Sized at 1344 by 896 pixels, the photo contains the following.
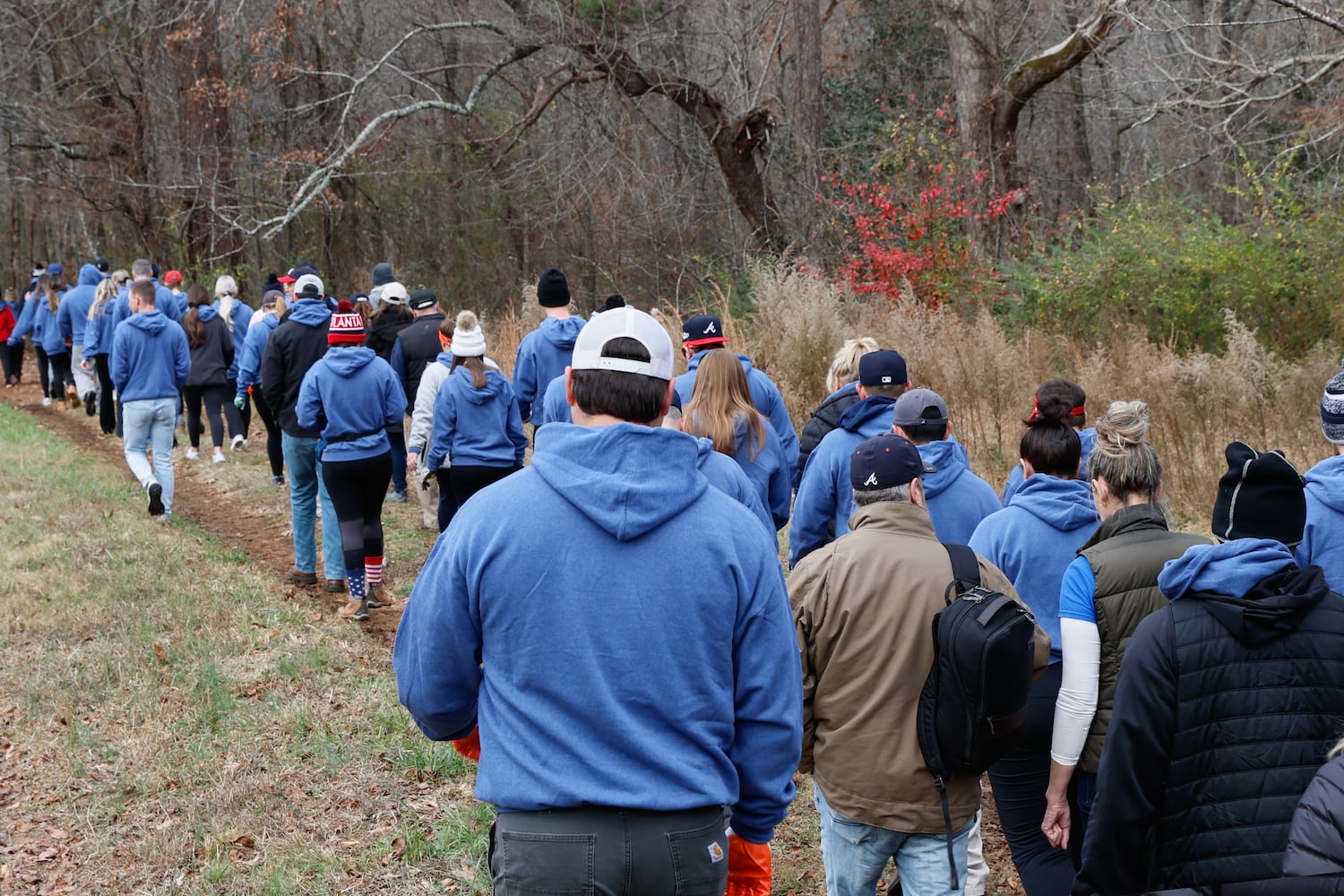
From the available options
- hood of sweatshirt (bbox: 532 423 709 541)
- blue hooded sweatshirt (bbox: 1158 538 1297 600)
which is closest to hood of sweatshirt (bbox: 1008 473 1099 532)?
blue hooded sweatshirt (bbox: 1158 538 1297 600)

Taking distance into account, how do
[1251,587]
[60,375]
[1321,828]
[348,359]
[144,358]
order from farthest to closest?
[60,375]
[144,358]
[348,359]
[1251,587]
[1321,828]

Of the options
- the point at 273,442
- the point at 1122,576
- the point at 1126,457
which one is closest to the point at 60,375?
the point at 273,442

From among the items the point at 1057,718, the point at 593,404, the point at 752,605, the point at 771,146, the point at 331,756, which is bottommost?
the point at 331,756

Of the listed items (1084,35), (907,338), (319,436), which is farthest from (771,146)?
(319,436)

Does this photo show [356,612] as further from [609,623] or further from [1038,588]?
[609,623]

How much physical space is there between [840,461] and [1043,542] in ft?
4.46

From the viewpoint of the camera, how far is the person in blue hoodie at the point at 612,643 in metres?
2.60

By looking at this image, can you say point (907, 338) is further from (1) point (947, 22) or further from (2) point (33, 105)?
(2) point (33, 105)

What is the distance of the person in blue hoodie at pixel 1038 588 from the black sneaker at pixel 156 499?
8920mm

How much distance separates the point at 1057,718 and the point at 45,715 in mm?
5449

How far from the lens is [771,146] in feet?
70.9

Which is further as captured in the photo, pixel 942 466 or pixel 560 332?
pixel 560 332

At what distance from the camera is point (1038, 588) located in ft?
14.3

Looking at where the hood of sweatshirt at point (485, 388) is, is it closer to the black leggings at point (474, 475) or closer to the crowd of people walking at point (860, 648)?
the black leggings at point (474, 475)
